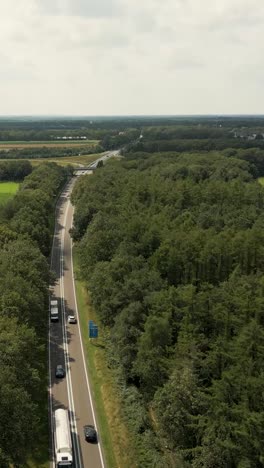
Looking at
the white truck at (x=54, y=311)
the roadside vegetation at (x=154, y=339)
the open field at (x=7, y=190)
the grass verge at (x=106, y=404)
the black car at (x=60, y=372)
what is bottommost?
the grass verge at (x=106, y=404)

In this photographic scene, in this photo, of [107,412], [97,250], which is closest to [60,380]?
[107,412]

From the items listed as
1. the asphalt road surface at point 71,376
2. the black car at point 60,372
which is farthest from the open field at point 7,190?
the black car at point 60,372

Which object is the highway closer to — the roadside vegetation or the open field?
the roadside vegetation

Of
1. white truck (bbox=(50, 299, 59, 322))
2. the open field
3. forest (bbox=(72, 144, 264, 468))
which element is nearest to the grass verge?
forest (bbox=(72, 144, 264, 468))

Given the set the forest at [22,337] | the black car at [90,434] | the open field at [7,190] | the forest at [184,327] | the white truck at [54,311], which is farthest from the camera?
the open field at [7,190]

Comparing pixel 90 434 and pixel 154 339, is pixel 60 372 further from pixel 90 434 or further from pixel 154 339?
pixel 154 339

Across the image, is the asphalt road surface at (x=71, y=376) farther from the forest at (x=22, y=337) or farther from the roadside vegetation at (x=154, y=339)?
the forest at (x=22, y=337)

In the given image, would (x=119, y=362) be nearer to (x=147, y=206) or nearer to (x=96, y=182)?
(x=147, y=206)
